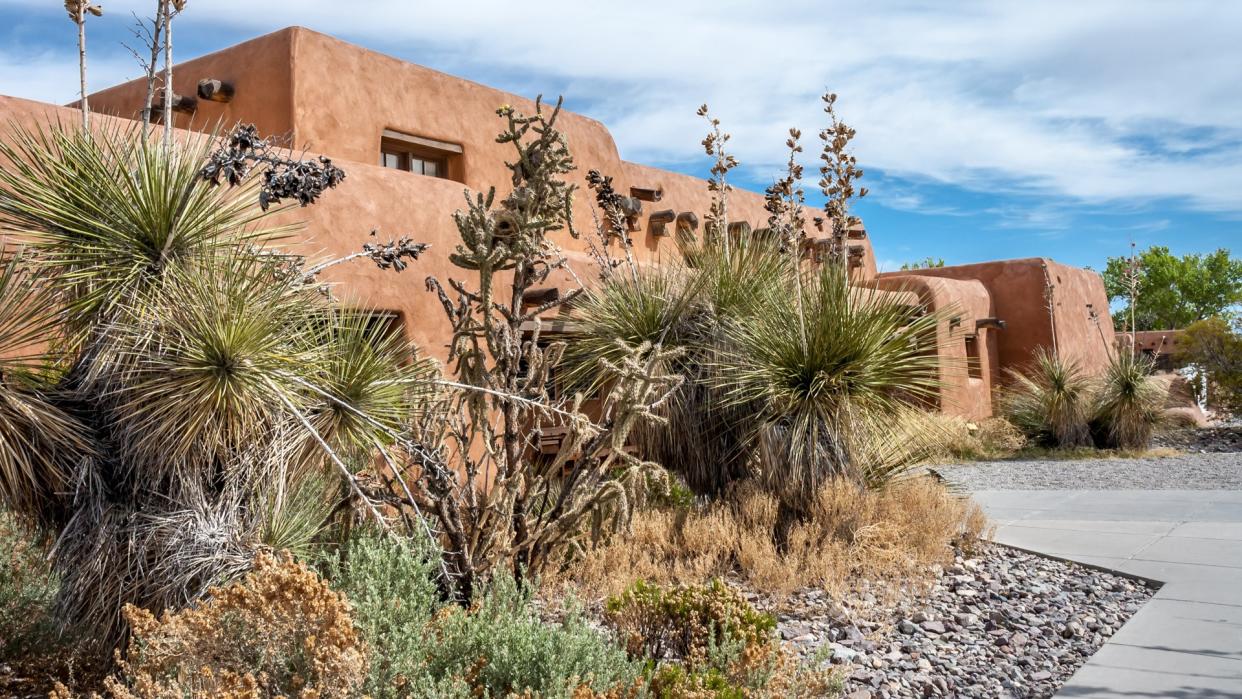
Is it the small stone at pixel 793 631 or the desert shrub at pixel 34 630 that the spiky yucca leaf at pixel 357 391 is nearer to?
the desert shrub at pixel 34 630

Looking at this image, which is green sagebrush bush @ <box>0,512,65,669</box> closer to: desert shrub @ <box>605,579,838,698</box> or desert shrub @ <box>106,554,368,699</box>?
desert shrub @ <box>106,554,368,699</box>

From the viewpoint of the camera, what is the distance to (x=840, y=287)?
23.2 ft

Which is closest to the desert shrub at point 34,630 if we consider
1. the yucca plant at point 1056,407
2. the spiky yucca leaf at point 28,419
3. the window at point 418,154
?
the spiky yucca leaf at point 28,419

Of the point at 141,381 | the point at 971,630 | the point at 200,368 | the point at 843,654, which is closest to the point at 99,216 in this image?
the point at 141,381

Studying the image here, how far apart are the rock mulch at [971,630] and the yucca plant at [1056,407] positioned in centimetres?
1091

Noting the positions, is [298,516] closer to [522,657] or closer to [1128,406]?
[522,657]

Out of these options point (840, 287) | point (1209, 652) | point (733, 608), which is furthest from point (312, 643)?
point (840, 287)

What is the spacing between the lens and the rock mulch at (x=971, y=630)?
15.0ft

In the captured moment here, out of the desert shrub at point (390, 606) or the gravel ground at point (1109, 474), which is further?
the gravel ground at point (1109, 474)

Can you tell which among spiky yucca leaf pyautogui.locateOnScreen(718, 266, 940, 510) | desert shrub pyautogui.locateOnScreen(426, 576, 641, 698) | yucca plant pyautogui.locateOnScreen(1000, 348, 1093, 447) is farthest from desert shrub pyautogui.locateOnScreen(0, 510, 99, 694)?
yucca plant pyautogui.locateOnScreen(1000, 348, 1093, 447)

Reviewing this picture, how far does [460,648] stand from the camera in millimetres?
3664

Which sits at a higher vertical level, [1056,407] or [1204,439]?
[1056,407]

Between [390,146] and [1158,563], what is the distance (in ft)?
28.4

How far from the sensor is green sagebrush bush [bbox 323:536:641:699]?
3.31 metres
